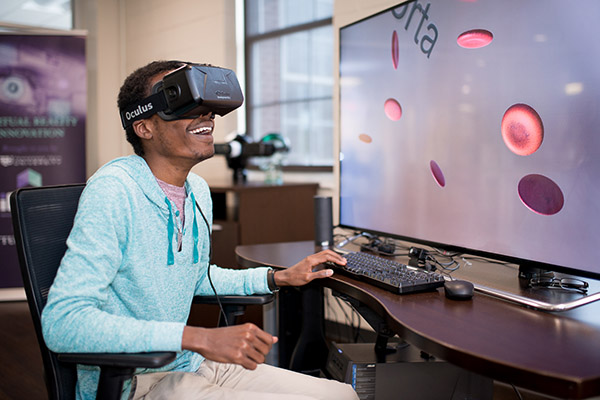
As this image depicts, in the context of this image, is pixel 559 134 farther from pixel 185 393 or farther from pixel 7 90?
pixel 7 90

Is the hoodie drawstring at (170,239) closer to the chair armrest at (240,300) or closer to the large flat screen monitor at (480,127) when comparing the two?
the chair armrest at (240,300)

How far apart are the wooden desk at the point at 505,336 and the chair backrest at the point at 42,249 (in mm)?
724

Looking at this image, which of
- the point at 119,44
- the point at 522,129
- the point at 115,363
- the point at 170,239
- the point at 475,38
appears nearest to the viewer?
the point at 115,363

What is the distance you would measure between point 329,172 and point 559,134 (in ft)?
6.76

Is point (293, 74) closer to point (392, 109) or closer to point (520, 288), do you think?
point (392, 109)

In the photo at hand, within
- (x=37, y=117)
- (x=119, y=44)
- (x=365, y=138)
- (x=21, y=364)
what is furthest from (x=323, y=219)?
(x=119, y=44)

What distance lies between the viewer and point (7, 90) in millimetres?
3863

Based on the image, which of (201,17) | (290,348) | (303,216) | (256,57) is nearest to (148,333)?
(290,348)

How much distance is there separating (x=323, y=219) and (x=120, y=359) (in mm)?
1142

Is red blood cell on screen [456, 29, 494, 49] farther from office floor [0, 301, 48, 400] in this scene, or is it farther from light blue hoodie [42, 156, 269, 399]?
office floor [0, 301, 48, 400]

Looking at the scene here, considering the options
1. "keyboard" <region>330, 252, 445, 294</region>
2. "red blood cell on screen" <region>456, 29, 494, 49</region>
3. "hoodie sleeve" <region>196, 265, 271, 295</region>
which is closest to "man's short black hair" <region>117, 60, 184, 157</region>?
"hoodie sleeve" <region>196, 265, 271, 295</region>

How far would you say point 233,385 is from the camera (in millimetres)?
1308

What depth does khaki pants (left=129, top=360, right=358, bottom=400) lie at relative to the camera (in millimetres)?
1163

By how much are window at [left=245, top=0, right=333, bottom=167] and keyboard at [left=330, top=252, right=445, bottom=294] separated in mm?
1881
